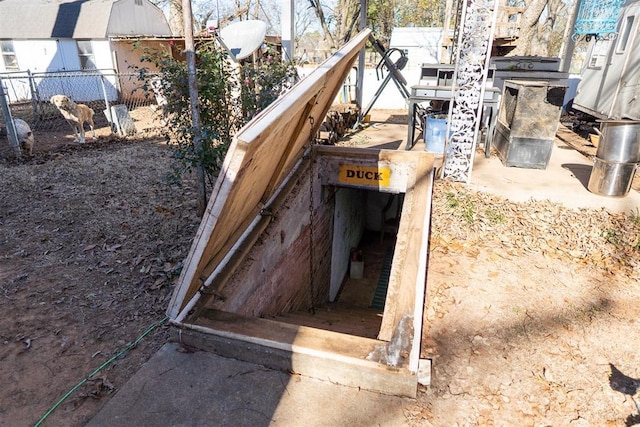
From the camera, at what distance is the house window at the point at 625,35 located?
10.7 meters

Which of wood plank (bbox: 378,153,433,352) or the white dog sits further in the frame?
the white dog

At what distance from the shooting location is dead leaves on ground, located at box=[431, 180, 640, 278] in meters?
5.07

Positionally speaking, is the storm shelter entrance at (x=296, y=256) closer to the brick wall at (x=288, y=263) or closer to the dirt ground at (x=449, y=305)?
the brick wall at (x=288, y=263)

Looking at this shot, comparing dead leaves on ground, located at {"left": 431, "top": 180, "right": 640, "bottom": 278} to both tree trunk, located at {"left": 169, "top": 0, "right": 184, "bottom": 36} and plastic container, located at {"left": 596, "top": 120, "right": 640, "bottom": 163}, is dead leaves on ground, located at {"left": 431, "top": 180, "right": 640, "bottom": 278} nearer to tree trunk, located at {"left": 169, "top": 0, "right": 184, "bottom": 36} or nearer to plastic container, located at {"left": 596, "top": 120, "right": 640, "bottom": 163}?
plastic container, located at {"left": 596, "top": 120, "right": 640, "bottom": 163}

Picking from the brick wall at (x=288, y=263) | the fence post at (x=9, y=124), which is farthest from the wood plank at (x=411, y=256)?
the fence post at (x=9, y=124)

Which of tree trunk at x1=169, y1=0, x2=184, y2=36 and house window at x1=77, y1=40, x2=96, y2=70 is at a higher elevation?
tree trunk at x1=169, y1=0, x2=184, y2=36

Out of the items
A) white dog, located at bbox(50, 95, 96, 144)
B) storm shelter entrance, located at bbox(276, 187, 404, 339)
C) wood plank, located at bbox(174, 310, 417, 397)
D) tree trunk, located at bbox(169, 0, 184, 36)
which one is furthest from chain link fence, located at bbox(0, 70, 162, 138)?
wood plank, located at bbox(174, 310, 417, 397)

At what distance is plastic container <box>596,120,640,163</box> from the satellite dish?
6.49 metres

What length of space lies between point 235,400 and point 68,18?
23.1m

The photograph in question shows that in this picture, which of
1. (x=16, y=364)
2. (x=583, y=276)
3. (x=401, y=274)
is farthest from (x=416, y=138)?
(x=16, y=364)

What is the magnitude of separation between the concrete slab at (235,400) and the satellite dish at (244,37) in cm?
665

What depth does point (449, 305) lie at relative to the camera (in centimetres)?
417

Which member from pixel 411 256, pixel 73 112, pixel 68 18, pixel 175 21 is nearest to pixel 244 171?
pixel 411 256

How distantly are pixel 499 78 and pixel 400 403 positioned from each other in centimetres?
1133
